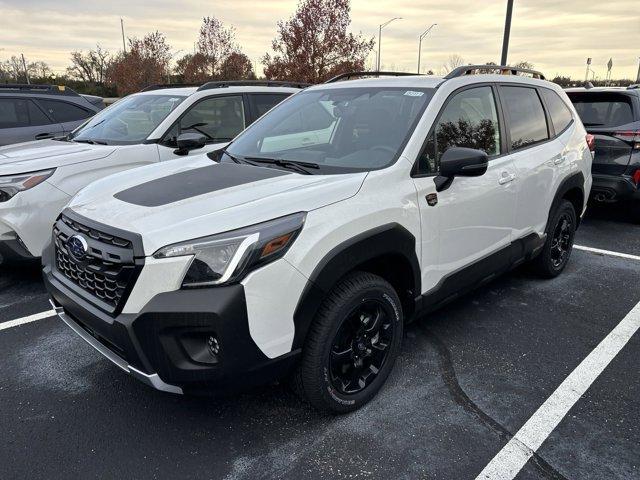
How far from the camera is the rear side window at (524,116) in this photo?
12.6 feet

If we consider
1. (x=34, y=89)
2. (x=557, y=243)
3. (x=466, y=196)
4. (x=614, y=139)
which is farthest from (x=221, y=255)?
(x=34, y=89)

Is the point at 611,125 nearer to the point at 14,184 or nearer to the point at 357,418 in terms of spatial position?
the point at 357,418

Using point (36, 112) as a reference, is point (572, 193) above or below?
below

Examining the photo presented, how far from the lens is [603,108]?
6.69m

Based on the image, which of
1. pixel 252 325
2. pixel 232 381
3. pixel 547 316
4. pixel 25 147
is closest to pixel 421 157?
pixel 252 325

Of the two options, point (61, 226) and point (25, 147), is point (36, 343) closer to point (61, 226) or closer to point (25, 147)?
point (61, 226)

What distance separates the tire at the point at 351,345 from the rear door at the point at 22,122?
6.37 meters

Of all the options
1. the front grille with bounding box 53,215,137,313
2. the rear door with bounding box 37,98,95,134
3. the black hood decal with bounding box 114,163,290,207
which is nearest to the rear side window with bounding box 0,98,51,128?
the rear door with bounding box 37,98,95,134

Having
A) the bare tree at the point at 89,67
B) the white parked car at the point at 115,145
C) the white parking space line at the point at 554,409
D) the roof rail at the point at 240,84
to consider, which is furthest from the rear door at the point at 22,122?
the bare tree at the point at 89,67

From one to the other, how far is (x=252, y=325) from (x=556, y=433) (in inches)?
67.5

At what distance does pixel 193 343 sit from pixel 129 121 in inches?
157

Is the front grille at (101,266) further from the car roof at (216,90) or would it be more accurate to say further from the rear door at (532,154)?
the car roof at (216,90)

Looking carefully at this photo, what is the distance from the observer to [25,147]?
4953 millimetres

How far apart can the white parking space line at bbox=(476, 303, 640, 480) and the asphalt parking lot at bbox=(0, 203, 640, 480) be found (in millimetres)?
36
